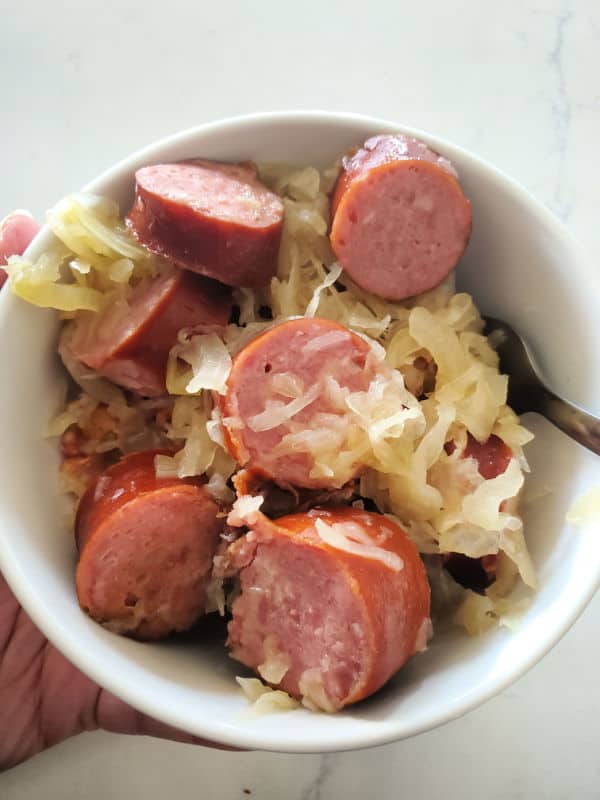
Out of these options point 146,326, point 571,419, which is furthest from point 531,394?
point 146,326

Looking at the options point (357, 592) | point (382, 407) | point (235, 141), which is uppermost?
point (235, 141)

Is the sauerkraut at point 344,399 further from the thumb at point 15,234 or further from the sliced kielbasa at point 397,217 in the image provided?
the thumb at point 15,234

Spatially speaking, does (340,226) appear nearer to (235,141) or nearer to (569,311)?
(235,141)

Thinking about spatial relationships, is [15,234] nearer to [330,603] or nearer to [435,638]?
[330,603]

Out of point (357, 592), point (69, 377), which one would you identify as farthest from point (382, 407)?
point (69, 377)

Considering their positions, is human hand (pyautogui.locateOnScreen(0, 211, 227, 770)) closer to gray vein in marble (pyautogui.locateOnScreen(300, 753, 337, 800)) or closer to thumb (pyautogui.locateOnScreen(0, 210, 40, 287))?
thumb (pyautogui.locateOnScreen(0, 210, 40, 287))

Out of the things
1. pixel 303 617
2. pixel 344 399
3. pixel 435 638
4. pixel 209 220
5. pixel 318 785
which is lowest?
pixel 318 785
